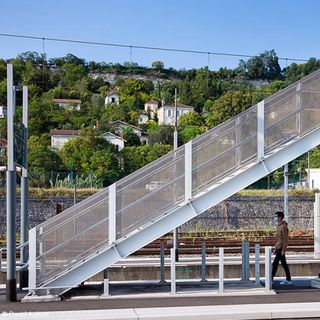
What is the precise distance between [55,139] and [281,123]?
231ft

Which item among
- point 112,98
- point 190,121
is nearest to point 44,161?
point 190,121

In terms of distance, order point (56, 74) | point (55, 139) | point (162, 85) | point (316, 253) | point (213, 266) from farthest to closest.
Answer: point (162, 85), point (56, 74), point (55, 139), point (316, 253), point (213, 266)

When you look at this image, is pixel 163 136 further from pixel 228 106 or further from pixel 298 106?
pixel 298 106

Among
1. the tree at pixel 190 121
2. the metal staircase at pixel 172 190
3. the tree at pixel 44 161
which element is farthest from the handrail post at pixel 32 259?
the tree at pixel 190 121

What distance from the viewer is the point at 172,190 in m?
12.6

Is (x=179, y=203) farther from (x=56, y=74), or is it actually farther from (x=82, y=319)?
(x=56, y=74)

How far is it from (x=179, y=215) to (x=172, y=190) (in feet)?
1.84

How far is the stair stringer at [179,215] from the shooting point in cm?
1210

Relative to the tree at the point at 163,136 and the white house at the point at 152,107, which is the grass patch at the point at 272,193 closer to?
the tree at the point at 163,136

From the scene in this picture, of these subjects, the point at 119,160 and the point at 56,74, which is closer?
the point at 119,160

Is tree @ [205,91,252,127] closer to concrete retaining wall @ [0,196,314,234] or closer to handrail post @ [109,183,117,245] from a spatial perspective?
concrete retaining wall @ [0,196,314,234]

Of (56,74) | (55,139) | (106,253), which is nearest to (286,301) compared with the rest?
(106,253)

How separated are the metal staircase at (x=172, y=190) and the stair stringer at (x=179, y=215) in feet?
0.07

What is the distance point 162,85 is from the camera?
16125 cm
